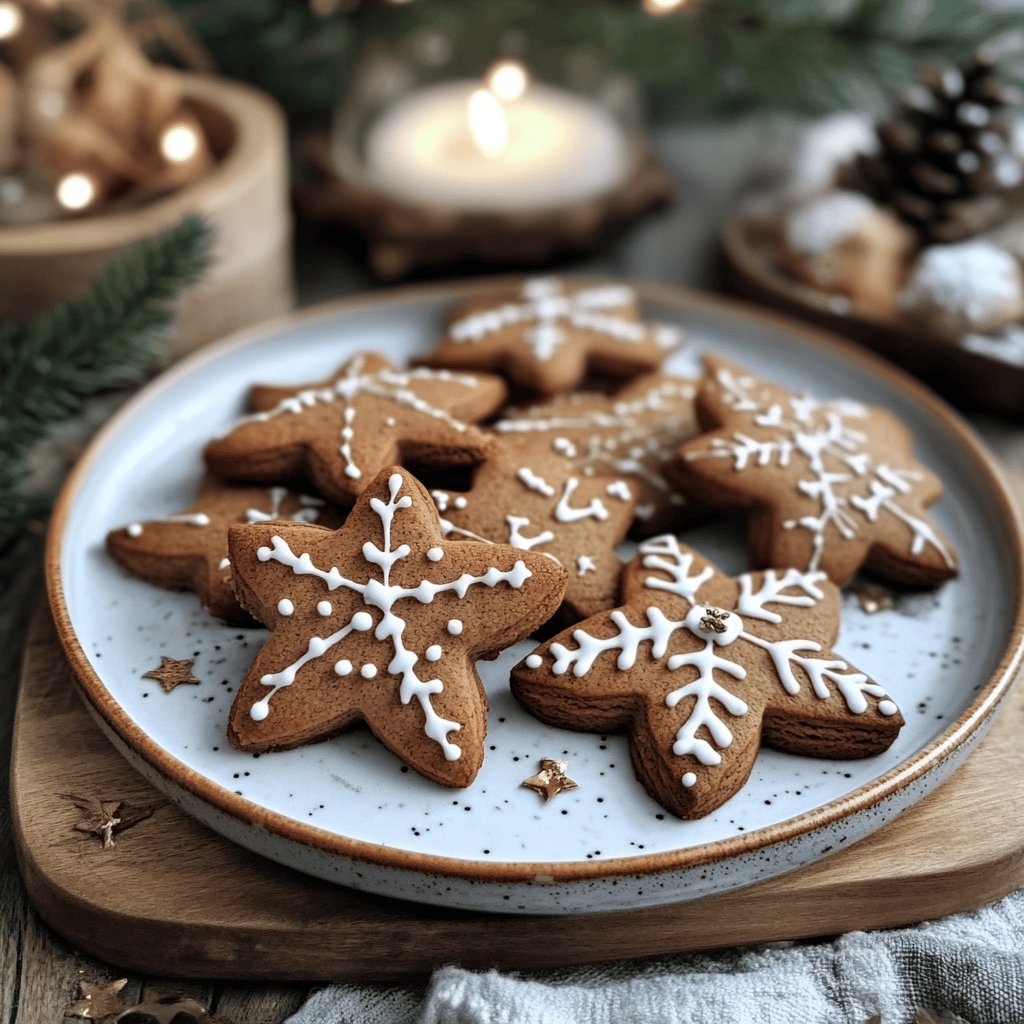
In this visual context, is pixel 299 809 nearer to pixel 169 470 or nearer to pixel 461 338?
pixel 169 470

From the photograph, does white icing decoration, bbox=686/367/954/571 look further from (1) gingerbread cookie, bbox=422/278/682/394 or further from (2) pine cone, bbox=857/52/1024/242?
(2) pine cone, bbox=857/52/1024/242

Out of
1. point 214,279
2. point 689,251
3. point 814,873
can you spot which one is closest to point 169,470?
point 214,279

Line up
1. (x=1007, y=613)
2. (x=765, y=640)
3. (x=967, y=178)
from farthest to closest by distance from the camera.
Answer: (x=967, y=178)
(x=1007, y=613)
(x=765, y=640)

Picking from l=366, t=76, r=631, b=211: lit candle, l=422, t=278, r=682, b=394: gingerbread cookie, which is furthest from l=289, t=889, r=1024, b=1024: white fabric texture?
l=366, t=76, r=631, b=211: lit candle

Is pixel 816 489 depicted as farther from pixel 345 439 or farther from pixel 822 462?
pixel 345 439

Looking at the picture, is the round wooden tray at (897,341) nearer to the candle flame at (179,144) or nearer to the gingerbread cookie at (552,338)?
the gingerbread cookie at (552,338)

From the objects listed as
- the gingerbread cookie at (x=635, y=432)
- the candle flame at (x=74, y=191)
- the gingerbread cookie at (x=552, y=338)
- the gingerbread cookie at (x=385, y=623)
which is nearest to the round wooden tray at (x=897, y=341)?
the gingerbread cookie at (x=552, y=338)
